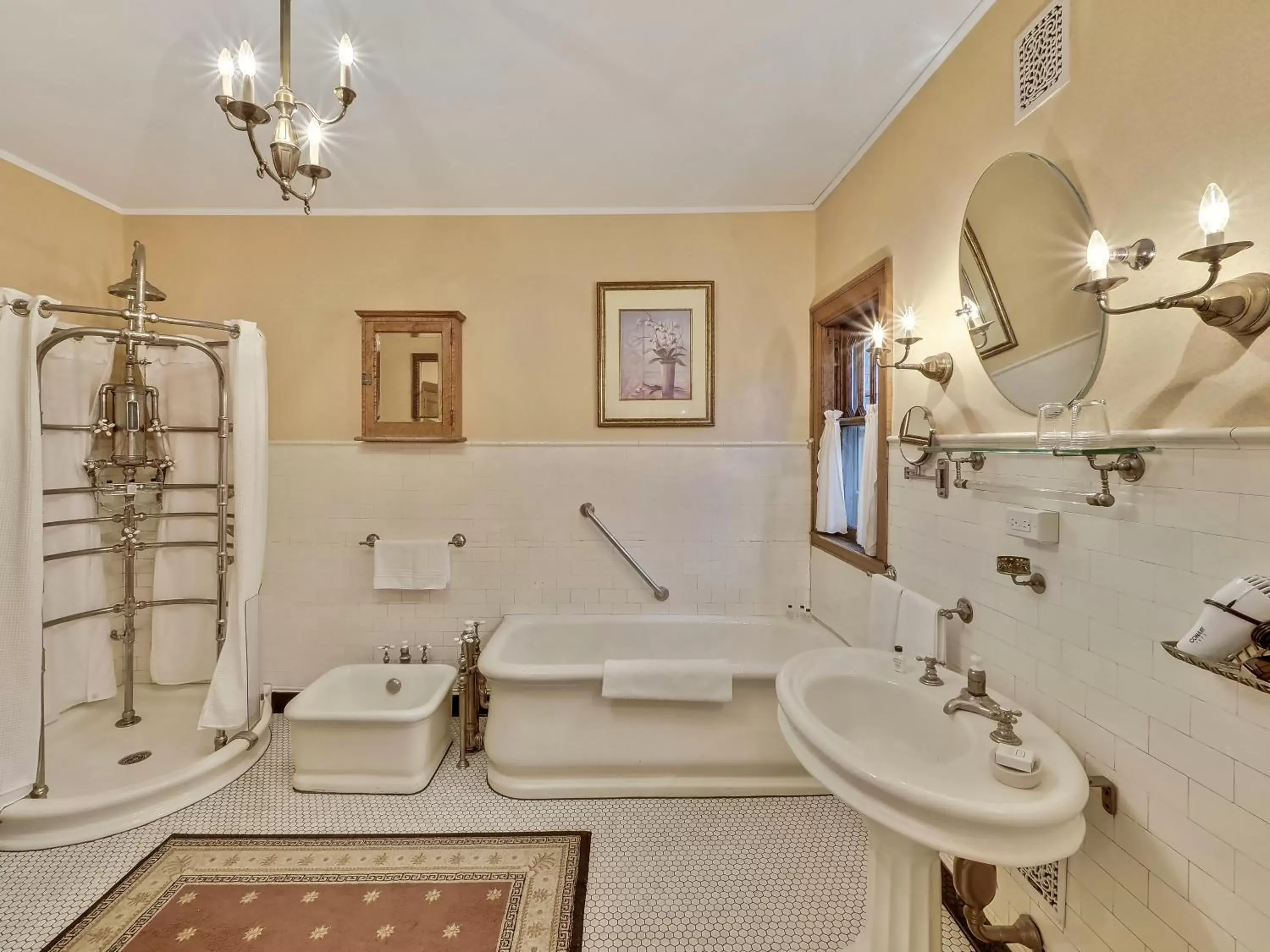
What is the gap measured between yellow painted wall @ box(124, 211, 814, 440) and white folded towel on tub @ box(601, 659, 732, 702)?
1.20 metres

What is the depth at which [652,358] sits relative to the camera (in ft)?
8.89

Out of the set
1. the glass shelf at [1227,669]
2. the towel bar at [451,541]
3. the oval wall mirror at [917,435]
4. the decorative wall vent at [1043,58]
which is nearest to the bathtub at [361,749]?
the towel bar at [451,541]

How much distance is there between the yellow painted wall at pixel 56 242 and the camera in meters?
2.25

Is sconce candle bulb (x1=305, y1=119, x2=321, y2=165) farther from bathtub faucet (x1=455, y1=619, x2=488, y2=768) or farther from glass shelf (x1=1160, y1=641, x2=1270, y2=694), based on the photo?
glass shelf (x1=1160, y1=641, x2=1270, y2=694)

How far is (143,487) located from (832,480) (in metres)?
3.21

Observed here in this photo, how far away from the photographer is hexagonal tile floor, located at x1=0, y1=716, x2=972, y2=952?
4.90 ft

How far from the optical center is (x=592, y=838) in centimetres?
184

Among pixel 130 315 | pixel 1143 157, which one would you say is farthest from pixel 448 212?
pixel 1143 157

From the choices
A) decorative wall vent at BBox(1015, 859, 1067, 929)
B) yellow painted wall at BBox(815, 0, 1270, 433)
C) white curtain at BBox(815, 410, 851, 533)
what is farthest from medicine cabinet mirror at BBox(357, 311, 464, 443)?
decorative wall vent at BBox(1015, 859, 1067, 929)

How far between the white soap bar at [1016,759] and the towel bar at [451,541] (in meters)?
2.34

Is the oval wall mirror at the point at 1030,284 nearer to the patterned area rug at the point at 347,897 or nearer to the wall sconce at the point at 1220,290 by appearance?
the wall sconce at the point at 1220,290

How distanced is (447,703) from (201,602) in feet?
4.50

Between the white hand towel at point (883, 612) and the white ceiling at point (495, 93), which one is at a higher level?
the white ceiling at point (495, 93)

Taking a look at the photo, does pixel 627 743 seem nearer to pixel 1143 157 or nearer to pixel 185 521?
pixel 1143 157
